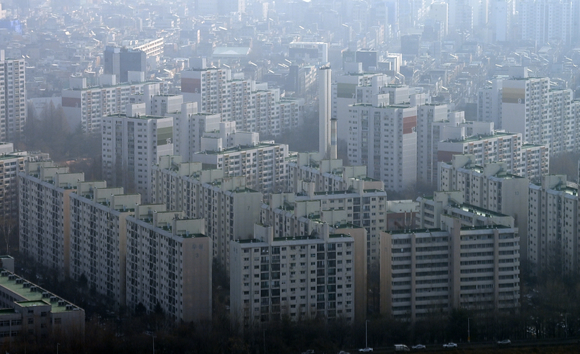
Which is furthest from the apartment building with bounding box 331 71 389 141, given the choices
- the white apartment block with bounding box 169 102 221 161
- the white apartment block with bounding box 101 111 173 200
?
the white apartment block with bounding box 101 111 173 200

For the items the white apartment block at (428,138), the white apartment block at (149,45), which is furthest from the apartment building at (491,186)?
the white apartment block at (149,45)

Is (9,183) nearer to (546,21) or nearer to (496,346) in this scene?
(496,346)

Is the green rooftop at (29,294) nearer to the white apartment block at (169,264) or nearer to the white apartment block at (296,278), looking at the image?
the white apartment block at (169,264)

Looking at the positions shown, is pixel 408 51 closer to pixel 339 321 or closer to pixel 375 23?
pixel 375 23

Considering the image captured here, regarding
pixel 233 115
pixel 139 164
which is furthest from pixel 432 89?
pixel 139 164

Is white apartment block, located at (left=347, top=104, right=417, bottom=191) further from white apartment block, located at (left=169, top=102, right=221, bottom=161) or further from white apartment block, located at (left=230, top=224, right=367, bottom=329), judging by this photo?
white apartment block, located at (left=230, top=224, right=367, bottom=329)
